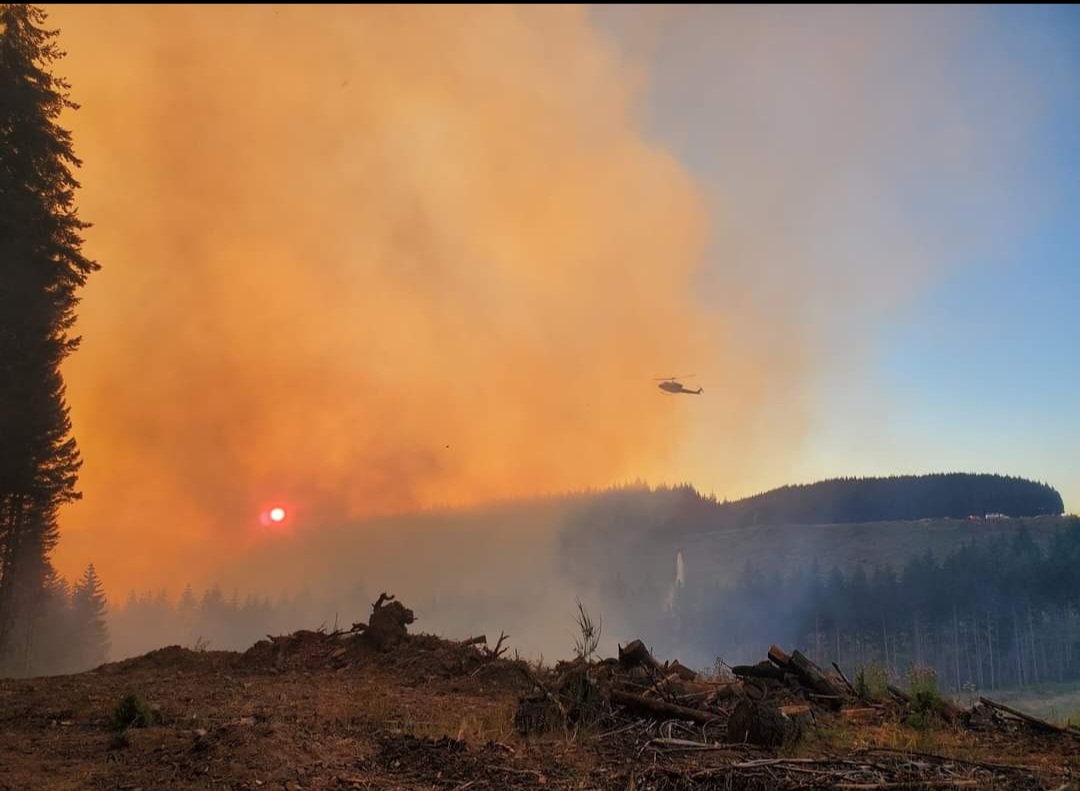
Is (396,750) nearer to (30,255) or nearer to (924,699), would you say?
(924,699)

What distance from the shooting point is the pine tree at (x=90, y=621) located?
61375 millimetres

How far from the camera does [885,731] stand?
9812mm

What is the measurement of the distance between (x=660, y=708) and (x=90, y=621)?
8117 centimetres

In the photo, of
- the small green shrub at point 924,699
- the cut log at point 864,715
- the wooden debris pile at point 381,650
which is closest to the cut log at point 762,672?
the cut log at point 864,715

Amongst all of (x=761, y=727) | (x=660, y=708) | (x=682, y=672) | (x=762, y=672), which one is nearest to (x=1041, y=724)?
(x=762, y=672)

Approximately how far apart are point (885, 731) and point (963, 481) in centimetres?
14711

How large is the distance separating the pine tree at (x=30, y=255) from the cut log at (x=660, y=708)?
23.7 metres

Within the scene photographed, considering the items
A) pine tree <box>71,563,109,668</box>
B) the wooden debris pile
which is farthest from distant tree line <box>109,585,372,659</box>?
the wooden debris pile

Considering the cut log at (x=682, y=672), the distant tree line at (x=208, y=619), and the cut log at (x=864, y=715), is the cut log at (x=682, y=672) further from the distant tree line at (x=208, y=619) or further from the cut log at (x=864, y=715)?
the distant tree line at (x=208, y=619)

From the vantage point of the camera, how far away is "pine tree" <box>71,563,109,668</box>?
61375mm

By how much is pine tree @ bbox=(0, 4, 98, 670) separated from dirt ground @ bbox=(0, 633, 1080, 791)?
48.0ft

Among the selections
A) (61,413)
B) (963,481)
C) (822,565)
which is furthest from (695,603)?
(61,413)

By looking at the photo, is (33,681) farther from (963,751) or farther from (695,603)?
(695,603)

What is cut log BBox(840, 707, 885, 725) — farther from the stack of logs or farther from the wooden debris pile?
the wooden debris pile
